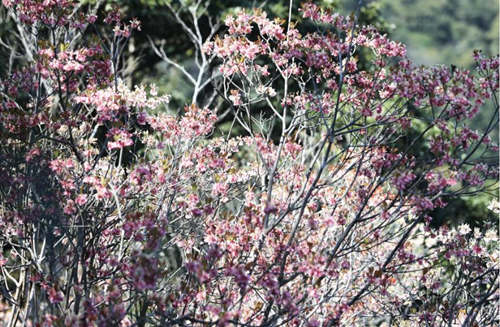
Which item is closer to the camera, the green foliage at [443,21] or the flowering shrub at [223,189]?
the flowering shrub at [223,189]

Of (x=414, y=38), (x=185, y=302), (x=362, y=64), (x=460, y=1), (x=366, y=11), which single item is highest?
(x=460, y=1)

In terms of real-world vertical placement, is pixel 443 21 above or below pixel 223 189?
above

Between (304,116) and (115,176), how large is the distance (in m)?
1.67

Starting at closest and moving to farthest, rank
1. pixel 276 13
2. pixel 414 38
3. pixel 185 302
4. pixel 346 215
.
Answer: pixel 185 302 < pixel 346 215 < pixel 276 13 < pixel 414 38

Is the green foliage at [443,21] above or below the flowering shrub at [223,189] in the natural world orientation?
above

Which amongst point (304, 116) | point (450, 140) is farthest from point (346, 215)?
point (450, 140)

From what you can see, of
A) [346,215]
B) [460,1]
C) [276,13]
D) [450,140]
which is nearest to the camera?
[450,140]

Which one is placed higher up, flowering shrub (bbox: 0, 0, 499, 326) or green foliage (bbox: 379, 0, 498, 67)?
green foliage (bbox: 379, 0, 498, 67)

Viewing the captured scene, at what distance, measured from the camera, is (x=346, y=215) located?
5.61 meters

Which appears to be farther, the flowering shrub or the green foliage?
the green foliage

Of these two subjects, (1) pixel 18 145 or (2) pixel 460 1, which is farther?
(2) pixel 460 1

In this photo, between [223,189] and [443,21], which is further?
[443,21]

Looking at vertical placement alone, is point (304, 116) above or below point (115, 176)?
above

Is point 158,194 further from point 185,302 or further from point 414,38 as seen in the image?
point 414,38
